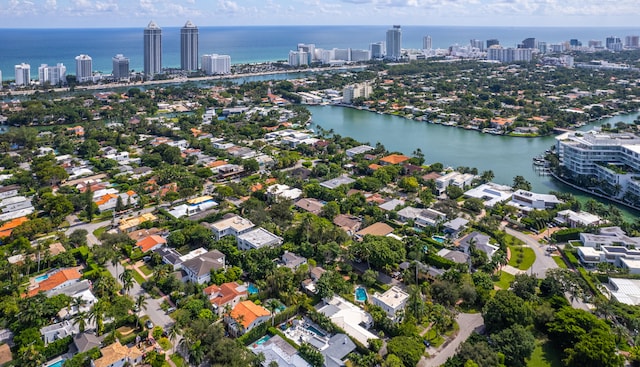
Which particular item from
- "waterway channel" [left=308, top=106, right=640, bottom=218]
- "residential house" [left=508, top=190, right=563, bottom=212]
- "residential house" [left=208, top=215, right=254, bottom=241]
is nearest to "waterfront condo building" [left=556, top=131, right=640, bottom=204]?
"waterway channel" [left=308, top=106, right=640, bottom=218]

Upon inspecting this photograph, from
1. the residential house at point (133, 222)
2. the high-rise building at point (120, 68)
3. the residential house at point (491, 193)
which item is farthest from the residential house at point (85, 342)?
the high-rise building at point (120, 68)

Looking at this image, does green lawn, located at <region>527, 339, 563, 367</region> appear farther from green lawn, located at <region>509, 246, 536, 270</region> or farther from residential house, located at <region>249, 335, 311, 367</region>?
residential house, located at <region>249, 335, 311, 367</region>

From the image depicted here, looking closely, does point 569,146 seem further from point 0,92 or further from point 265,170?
point 0,92

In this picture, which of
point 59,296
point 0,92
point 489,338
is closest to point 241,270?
point 59,296

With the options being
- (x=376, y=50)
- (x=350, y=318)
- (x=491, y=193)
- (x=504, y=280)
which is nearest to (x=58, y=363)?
(x=350, y=318)

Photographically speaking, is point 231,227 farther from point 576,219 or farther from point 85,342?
point 576,219

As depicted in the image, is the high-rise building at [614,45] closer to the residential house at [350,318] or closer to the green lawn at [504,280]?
the green lawn at [504,280]
